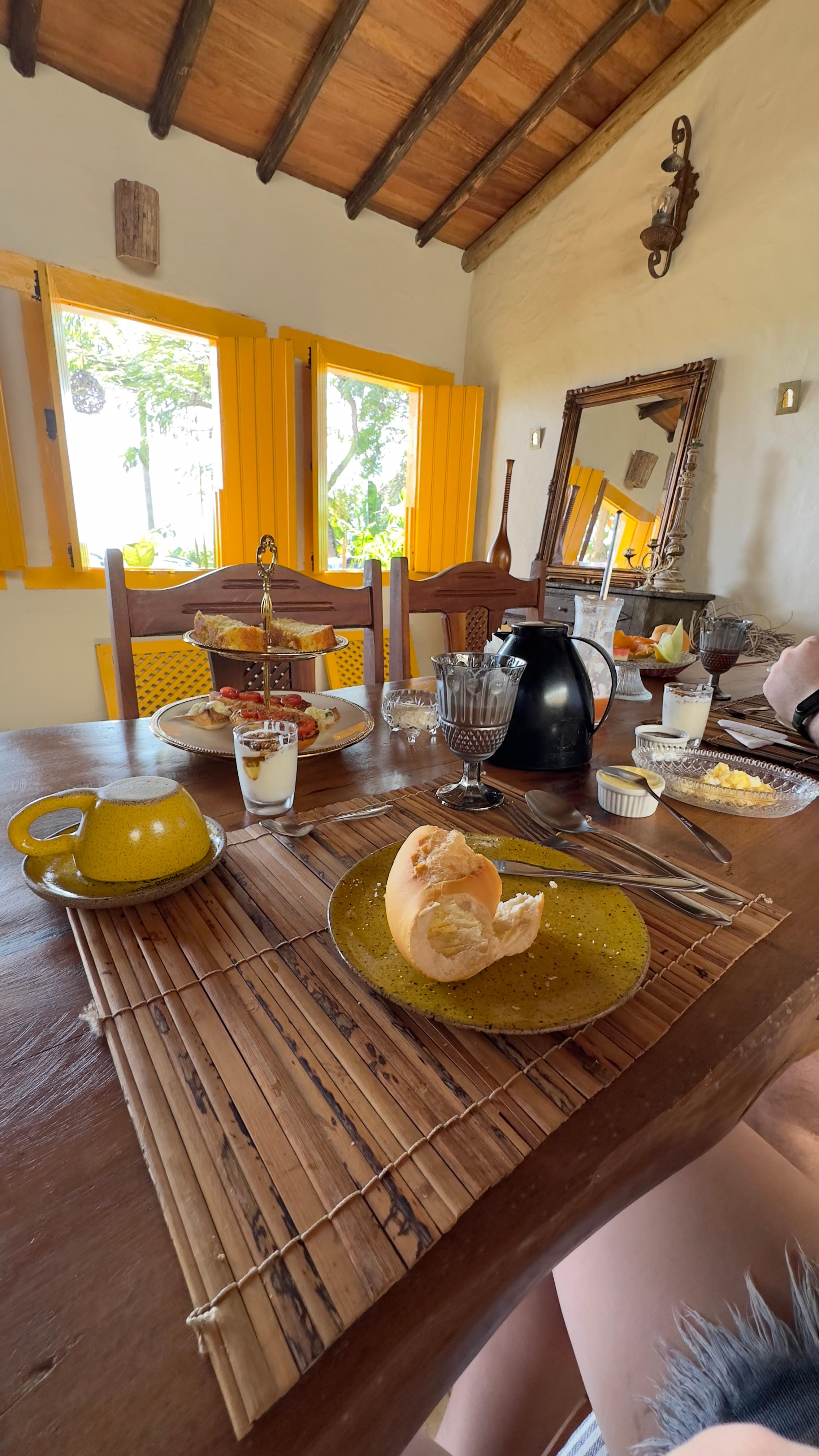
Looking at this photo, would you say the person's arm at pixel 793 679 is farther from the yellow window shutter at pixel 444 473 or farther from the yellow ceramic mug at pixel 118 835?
the yellow window shutter at pixel 444 473

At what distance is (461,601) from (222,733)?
2.91ft

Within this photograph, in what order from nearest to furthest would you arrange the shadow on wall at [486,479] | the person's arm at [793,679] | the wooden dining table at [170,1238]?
the wooden dining table at [170,1238] < the person's arm at [793,679] < the shadow on wall at [486,479]

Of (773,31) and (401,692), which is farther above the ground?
(773,31)

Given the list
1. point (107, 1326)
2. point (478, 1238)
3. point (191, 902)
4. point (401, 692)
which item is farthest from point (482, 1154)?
point (401, 692)

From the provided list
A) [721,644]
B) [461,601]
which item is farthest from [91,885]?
[461,601]

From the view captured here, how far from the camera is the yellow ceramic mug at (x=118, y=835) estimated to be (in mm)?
450

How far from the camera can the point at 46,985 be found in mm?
379

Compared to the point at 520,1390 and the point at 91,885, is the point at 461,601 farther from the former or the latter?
the point at 520,1390

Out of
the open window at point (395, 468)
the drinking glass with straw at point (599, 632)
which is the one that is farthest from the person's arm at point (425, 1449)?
the open window at point (395, 468)

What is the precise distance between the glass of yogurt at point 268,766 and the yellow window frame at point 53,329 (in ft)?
6.76

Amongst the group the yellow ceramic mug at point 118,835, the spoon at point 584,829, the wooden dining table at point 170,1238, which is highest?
the yellow ceramic mug at point 118,835

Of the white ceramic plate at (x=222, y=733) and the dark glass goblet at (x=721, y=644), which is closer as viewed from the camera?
the white ceramic plate at (x=222, y=733)

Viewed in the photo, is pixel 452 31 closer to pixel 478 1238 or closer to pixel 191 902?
pixel 191 902

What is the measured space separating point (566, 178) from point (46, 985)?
13.1ft
